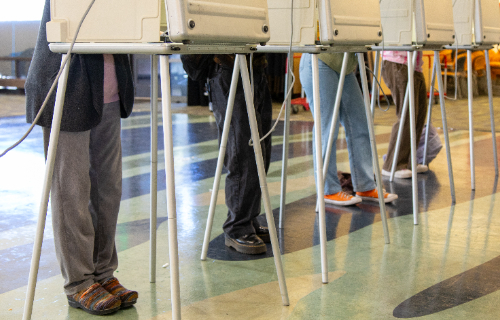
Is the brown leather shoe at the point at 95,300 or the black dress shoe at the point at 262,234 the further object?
the black dress shoe at the point at 262,234

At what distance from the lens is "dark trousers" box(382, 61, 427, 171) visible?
3.49 metres

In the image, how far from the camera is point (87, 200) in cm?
167

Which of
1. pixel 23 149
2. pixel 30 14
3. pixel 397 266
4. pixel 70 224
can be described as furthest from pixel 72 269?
pixel 30 14

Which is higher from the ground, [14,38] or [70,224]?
[14,38]

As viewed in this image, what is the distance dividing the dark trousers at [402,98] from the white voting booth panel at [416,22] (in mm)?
687

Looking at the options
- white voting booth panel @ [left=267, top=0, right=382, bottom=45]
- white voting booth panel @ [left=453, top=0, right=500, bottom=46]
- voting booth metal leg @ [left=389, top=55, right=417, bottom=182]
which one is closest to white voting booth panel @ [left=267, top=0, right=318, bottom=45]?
white voting booth panel @ [left=267, top=0, right=382, bottom=45]

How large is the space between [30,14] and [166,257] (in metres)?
10.2

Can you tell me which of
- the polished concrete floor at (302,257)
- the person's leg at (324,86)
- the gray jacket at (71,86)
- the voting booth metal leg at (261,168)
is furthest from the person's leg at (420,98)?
the gray jacket at (71,86)

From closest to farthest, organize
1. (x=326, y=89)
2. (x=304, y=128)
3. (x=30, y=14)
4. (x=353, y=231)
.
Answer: (x=353, y=231)
(x=326, y=89)
(x=304, y=128)
(x=30, y=14)

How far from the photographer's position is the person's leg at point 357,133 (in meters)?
2.89

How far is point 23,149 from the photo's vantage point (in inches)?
179

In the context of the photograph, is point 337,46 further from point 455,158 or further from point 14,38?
point 14,38

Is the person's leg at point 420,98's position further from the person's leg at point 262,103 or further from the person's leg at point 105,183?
the person's leg at point 105,183

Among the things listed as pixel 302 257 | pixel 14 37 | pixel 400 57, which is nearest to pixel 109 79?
pixel 302 257
